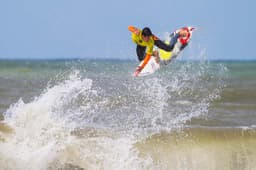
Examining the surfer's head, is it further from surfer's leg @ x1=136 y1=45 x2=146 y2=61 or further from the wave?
the wave

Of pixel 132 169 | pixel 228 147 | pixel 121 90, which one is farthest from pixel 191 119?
pixel 121 90

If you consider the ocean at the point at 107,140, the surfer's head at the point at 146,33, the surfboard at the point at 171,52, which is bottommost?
the ocean at the point at 107,140

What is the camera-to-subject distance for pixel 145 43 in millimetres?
9984

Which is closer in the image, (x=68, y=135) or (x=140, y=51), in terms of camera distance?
(x=68, y=135)

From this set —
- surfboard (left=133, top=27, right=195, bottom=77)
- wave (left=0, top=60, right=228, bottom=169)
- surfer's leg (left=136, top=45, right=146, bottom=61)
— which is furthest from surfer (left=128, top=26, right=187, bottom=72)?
wave (left=0, top=60, right=228, bottom=169)

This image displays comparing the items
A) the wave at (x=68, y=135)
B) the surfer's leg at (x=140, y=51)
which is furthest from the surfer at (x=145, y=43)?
the wave at (x=68, y=135)

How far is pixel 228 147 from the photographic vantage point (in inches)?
359

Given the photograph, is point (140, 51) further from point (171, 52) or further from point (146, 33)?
point (171, 52)

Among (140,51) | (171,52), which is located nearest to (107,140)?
(140,51)

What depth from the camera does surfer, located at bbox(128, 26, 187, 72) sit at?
9.82 metres

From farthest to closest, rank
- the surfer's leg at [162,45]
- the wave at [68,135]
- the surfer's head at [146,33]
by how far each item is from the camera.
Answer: the surfer's leg at [162,45] → the surfer's head at [146,33] → the wave at [68,135]

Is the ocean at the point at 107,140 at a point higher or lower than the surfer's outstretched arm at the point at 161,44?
lower

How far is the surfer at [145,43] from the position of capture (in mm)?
9820

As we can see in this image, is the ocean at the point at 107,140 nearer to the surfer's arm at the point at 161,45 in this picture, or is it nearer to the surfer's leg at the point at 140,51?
the surfer's leg at the point at 140,51
